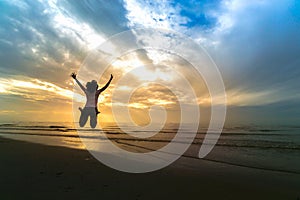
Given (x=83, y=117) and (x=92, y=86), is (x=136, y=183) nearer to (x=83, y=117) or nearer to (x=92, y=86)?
(x=83, y=117)

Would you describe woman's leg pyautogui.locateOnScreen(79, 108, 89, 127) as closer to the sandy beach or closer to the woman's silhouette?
the woman's silhouette

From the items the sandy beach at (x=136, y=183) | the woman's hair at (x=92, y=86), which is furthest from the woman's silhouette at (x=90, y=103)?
the sandy beach at (x=136, y=183)

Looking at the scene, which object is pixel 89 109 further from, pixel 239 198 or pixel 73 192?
pixel 239 198

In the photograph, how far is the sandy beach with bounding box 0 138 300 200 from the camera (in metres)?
6.04

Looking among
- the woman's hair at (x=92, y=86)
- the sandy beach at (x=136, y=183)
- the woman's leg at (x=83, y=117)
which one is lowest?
the sandy beach at (x=136, y=183)

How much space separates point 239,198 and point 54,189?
5.40 metres

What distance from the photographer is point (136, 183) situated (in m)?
7.30

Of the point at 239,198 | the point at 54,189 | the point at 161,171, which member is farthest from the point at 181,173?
the point at 54,189

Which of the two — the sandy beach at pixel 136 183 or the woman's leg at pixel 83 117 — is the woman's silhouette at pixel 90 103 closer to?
the woman's leg at pixel 83 117

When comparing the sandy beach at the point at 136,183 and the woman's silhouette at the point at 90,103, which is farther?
the woman's silhouette at the point at 90,103

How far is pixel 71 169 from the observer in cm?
878

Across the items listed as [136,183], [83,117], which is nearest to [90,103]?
[83,117]

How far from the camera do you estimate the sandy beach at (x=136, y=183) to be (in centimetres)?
604

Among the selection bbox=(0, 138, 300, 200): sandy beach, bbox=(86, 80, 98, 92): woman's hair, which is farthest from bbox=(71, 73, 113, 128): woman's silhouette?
bbox=(0, 138, 300, 200): sandy beach
